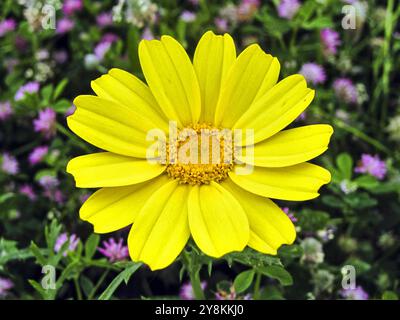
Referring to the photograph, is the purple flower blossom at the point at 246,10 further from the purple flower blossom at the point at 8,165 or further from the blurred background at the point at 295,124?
the purple flower blossom at the point at 8,165

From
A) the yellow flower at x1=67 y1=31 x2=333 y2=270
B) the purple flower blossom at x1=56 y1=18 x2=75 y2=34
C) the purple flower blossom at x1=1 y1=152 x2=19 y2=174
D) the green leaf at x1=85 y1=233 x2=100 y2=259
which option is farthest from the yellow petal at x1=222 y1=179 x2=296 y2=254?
the purple flower blossom at x1=56 y1=18 x2=75 y2=34

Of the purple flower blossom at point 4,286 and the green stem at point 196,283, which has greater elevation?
the green stem at point 196,283

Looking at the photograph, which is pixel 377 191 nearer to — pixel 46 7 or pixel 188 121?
pixel 188 121

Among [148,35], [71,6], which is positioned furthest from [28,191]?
[71,6]

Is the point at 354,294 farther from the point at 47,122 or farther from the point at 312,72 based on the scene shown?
the point at 47,122

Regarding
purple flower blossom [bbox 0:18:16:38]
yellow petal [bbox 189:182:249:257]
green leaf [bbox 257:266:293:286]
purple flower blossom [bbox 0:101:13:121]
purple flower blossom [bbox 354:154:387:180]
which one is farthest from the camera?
purple flower blossom [bbox 0:18:16:38]

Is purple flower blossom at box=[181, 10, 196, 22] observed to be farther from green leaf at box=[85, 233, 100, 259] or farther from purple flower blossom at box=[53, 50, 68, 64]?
green leaf at box=[85, 233, 100, 259]

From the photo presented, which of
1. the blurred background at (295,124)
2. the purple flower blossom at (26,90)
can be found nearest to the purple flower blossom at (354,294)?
the blurred background at (295,124)
